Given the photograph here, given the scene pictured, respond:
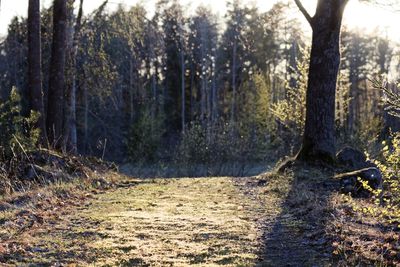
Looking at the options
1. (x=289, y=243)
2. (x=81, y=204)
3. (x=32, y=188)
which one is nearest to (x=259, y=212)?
(x=289, y=243)

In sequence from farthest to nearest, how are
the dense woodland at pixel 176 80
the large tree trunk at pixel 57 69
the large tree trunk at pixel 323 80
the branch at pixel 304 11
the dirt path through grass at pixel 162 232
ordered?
the dense woodland at pixel 176 80, the large tree trunk at pixel 57 69, the branch at pixel 304 11, the large tree trunk at pixel 323 80, the dirt path through grass at pixel 162 232

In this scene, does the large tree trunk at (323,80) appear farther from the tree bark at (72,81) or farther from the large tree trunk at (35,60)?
the tree bark at (72,81)

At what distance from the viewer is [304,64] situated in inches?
644

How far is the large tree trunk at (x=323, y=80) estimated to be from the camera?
10688mm

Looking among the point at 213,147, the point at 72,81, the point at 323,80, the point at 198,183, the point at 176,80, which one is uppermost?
the point at 176,80

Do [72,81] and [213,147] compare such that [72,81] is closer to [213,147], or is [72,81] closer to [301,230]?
[213,147]

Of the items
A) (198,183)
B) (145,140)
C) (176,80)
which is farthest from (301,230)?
(176,80)

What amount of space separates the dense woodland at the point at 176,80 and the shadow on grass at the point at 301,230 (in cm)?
578

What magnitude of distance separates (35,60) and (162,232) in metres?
8.87

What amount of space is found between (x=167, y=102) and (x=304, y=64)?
95.3 ft

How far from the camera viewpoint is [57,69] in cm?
1341

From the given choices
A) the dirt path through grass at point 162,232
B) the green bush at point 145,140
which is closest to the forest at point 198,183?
the dirt path through grass at point 162,232

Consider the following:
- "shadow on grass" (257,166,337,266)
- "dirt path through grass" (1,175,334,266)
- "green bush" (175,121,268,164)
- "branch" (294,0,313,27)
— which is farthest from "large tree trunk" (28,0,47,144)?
"green bush" (175,121,268,164)

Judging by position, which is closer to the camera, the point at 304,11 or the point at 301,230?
the point at 301,230
